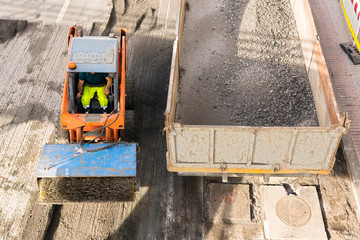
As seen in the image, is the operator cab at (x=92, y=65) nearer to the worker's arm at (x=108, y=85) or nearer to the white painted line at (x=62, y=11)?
the worker's arm at (x=108, y=85)

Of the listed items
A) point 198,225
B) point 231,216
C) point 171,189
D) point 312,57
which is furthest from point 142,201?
point 312,57

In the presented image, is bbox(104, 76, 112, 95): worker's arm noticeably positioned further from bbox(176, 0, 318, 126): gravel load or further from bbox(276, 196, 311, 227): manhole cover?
bbox(276, 196, 311, 227): manhole cover

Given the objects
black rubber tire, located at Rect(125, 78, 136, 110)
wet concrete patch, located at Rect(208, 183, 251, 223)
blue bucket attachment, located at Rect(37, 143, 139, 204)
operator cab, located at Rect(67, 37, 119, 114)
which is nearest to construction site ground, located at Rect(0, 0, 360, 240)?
wet concrete patch, located at Rect(208, 183, 251, 223)

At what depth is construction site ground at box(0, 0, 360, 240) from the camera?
6.83m

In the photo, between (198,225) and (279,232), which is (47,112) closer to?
(198,225)

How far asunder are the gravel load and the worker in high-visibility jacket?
4.55 feet

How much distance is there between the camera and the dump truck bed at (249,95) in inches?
228

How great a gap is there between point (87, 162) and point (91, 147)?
0.34m

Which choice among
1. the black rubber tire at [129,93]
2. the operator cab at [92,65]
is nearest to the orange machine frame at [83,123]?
the operator cab at [92,65]

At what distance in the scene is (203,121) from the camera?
7.42 metres

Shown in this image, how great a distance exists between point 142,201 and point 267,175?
2348 mm

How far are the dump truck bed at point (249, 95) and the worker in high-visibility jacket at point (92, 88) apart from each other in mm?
1303

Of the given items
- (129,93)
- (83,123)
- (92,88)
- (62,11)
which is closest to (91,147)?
(83,123)

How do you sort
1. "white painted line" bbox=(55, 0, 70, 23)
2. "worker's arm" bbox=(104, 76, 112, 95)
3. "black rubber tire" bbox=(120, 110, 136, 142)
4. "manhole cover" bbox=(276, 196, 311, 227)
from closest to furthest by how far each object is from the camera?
"manhole cover" bbox=(276, 196, 311, 227) → "worker's arm" bbox=(104, 76, 112, 95) → "black rubber tire" bbox=(120, 110, 136, 142) → "white painted line" bbox=(55, 0, 70, 23)
